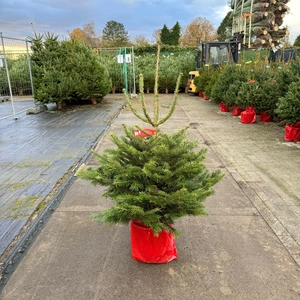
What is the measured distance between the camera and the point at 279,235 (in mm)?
2656

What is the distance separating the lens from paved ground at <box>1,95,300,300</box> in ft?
6.63

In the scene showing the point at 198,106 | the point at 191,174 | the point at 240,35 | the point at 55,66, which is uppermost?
the point at 240,35

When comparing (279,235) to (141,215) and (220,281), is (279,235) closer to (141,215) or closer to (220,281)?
(220,281)

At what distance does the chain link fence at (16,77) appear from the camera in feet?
30.4

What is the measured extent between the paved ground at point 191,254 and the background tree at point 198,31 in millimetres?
37098

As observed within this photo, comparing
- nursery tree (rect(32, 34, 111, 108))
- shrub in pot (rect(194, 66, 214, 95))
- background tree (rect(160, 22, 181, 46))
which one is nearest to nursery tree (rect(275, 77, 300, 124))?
shrub in pot (rect(194, 66, 214, 95))

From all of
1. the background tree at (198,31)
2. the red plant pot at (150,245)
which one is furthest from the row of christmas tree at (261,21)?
the background tree at (198,31)

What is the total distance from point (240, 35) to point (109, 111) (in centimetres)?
898

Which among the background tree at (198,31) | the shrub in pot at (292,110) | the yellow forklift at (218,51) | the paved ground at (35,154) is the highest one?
the background tree at (198,31)

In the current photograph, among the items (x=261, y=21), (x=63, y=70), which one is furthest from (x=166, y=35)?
(x=63, y=70)

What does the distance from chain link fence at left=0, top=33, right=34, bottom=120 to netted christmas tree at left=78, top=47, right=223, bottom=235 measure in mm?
7943

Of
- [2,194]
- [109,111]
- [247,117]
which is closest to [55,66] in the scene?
[109,111]

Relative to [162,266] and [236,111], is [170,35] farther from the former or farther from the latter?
[162,266]

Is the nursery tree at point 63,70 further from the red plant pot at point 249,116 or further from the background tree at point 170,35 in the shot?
the background tree at point 170,35
